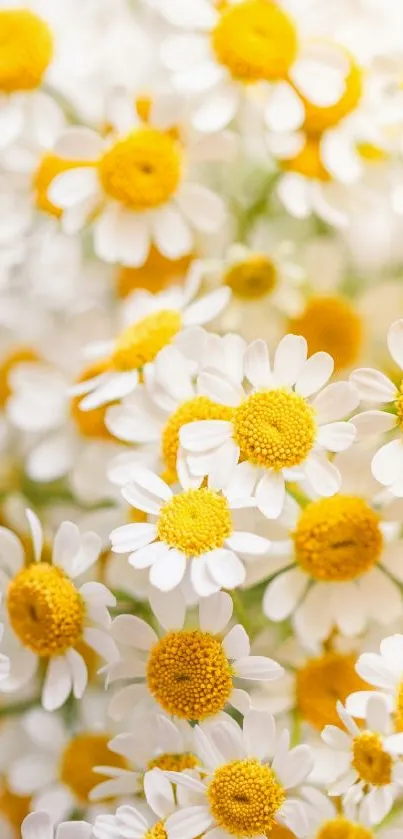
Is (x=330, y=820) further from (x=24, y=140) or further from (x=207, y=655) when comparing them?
(x=24, y=140)

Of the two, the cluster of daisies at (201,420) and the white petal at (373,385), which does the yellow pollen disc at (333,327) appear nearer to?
the cluster of daisies at (201,420)

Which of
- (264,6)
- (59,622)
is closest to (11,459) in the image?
(59,622)

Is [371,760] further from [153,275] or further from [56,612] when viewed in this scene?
[153,275]

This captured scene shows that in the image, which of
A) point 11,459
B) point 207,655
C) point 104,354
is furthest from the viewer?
point 11,459

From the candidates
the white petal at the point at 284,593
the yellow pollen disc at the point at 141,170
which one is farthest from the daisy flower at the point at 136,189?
the white petal at the point at 284,593

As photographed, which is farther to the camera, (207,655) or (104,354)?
(104,354)
